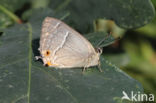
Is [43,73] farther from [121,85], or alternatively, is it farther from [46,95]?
[121,85]

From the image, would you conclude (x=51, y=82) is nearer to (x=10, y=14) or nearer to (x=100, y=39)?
(x=100, y=39)

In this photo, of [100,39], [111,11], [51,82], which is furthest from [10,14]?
[51,82]

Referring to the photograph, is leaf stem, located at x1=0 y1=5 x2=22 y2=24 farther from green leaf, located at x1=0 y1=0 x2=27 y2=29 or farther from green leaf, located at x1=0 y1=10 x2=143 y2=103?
green leaf, located at x1=0 y1=10 x2=143 y2=103

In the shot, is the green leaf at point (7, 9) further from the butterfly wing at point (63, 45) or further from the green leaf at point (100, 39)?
the green leaf at point (100, 39)

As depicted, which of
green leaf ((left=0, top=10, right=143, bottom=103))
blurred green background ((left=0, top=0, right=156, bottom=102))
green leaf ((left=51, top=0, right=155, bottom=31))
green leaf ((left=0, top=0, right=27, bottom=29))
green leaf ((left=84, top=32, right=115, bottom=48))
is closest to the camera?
green leaf ((left=0, top=10, right=143, bottom=103))

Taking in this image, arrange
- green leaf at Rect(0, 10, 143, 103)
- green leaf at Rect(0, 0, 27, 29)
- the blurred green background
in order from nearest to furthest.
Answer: green leaf at Rect(0, 10, 143, 103) → green leaf at Rect(0, 0, 27, 29) → the blurred green background

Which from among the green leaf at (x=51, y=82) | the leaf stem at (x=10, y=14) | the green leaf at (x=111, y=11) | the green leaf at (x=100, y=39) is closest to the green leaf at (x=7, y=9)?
the leaf stem at (x=10, y=14)

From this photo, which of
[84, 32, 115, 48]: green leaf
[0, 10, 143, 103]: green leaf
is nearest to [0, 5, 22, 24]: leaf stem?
[0, 10, 143, 103]: green leaf

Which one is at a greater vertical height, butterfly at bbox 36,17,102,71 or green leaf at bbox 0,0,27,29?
green leaf at bbox 0,0,27,29
